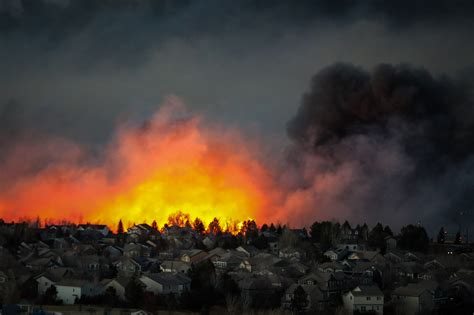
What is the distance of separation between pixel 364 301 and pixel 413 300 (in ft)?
7.73

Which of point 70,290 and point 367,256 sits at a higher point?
point 367,256

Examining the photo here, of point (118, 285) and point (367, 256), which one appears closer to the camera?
point (118, 285)

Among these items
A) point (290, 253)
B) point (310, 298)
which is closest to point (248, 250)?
point (290, 253)

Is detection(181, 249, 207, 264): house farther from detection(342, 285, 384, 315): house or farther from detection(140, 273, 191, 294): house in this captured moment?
detection(342, 285, 384, 315): house

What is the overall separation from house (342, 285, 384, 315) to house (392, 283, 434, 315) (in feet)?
3.02

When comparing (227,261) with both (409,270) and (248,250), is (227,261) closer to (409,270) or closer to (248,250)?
(248,250)

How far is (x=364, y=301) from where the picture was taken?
29.6 m

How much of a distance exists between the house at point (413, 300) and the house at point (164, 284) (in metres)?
9.38

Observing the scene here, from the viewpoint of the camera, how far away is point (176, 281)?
3159cm

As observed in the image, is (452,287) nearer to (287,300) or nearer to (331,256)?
(287,300)

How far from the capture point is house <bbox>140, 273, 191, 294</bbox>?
30.9 m

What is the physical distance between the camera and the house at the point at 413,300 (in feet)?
98.1

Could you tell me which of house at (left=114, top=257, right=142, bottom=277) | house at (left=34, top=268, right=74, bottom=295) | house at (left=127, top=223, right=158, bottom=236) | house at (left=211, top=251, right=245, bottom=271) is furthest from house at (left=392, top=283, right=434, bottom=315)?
house at (left=127, top=223, right=158, bottom=236)

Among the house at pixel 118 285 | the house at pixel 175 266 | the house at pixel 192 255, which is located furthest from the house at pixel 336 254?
the house at pixel 118 285
